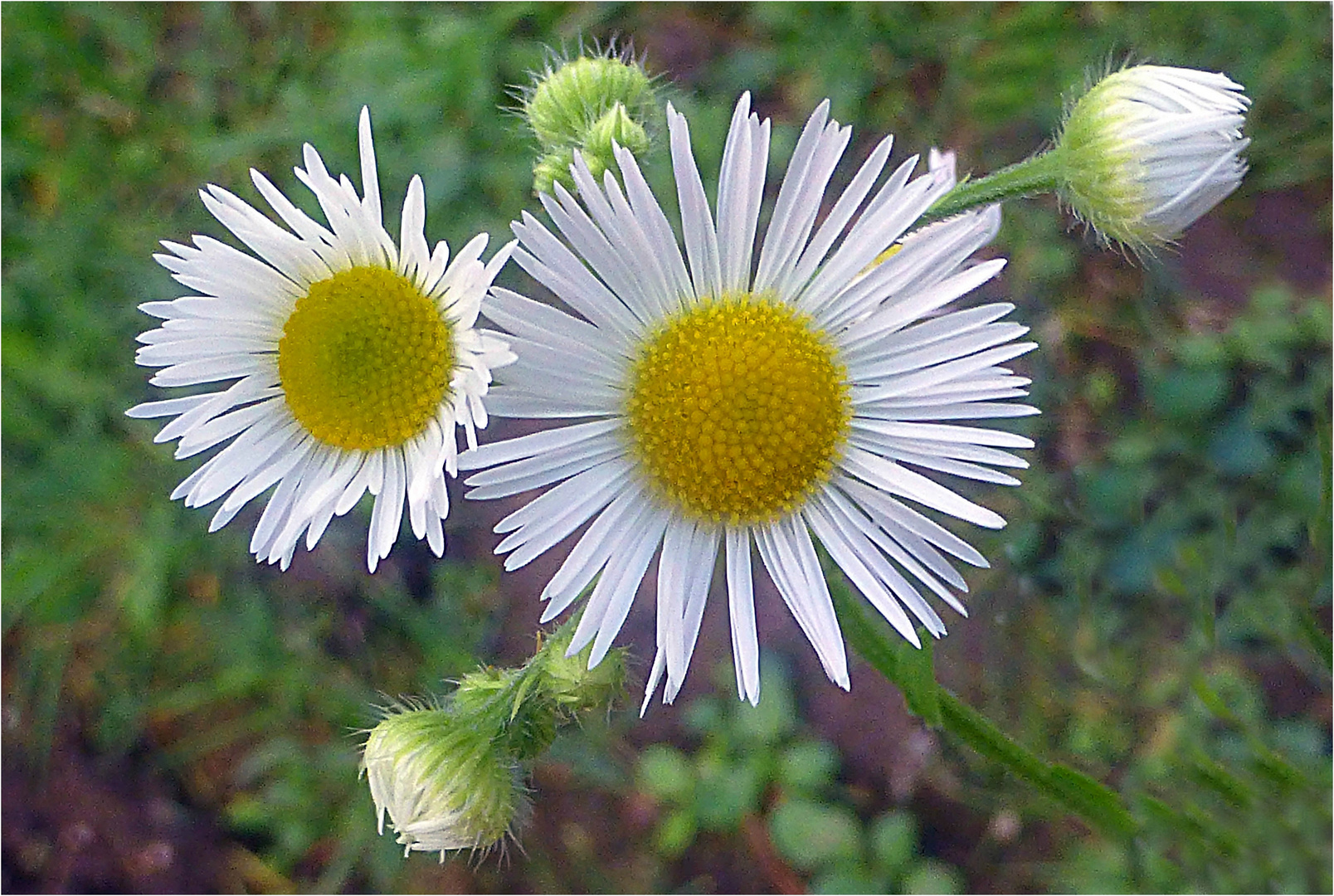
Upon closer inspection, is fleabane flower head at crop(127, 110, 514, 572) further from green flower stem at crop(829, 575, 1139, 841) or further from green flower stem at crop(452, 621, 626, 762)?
green flower stem at crop(829, 575, 1139, 841)

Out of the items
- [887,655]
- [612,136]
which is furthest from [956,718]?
[612,136]

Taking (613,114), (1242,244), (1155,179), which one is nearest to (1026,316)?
(1242,244)

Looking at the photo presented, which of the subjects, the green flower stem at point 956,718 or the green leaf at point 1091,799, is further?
the green leaf at point 1091,799

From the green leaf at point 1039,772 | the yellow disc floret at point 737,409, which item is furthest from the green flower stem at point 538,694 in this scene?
the green leaf at point 1039,772

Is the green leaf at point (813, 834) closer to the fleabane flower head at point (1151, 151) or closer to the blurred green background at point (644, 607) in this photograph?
the blurred green background at point (644, 607)

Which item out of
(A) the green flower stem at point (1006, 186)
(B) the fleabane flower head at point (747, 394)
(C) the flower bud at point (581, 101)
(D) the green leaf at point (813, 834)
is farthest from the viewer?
(D) the green leaf at point (813, 834)

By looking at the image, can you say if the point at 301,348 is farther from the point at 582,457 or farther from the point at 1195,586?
the point at 1195,586

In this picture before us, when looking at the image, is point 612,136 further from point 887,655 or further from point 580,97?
point 887,655

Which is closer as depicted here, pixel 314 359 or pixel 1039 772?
pixel 314 359
